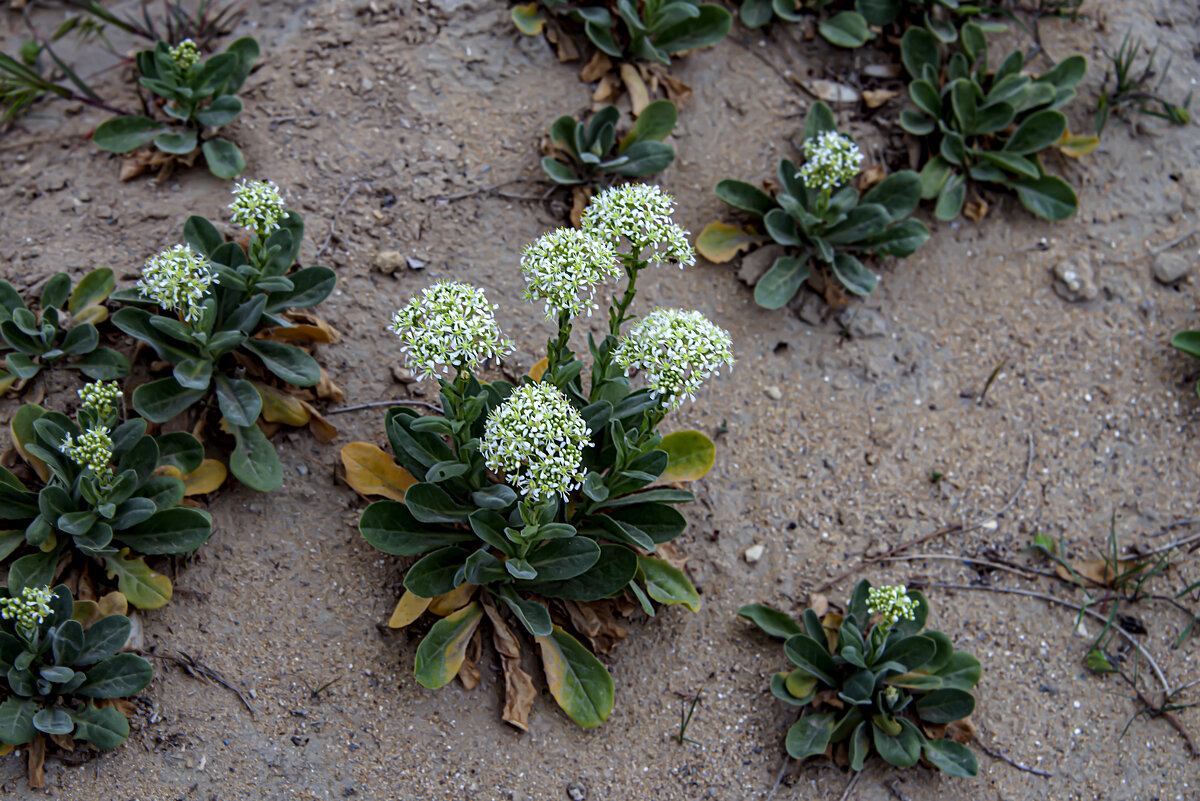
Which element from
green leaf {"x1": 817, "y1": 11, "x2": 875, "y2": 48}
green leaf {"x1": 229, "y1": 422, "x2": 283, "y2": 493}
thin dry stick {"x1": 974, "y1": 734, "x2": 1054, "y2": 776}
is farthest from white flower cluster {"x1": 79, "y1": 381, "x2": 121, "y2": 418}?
green leaf {"x1": 817, "y1": 11, "x2": 875, "y2": 48}

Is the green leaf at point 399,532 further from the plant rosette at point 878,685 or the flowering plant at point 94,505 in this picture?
the plant rosette at point 878,685

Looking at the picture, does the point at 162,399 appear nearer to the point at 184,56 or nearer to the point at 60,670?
the point at 60,670

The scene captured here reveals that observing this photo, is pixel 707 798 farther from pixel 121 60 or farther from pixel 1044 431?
pixel 121 60

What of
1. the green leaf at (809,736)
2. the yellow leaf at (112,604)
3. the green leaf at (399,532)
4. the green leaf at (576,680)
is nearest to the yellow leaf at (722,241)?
the green leaf at (399,532)

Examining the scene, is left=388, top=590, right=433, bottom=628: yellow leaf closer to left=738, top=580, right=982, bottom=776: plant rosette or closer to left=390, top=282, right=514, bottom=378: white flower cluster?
left=390, top=282, right=514, bottom=378: white flower cluster

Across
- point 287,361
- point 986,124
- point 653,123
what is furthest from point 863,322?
point 287,361

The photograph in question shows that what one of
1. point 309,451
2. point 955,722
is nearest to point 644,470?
point 309,451
